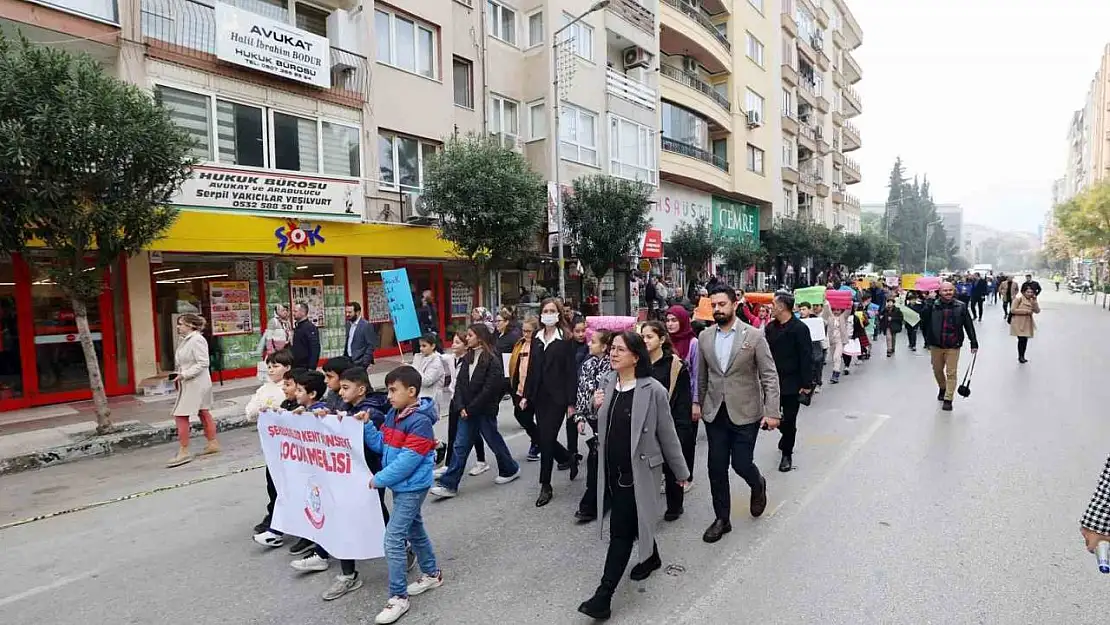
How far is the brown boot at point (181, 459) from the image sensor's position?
24.5 feet

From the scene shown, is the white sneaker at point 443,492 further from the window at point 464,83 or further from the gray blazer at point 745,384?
the window at point 464,83

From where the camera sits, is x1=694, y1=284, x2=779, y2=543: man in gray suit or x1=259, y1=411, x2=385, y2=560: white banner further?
x1=694, y1=284, x2=779, y2=543: man in gray suit

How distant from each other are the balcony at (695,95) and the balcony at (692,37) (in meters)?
1.00

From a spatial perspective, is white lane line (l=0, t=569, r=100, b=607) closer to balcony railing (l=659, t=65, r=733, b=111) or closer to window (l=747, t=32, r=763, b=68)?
balcony railing (l=659, t=65, r=733, b=111)

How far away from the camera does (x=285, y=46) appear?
13492 mm

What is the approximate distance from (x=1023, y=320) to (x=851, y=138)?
1893 inches

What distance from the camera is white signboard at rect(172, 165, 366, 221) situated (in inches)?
466

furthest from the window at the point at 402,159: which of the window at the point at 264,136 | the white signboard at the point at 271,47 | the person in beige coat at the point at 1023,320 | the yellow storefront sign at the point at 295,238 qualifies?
the person in beige coat at the point at 1023,320

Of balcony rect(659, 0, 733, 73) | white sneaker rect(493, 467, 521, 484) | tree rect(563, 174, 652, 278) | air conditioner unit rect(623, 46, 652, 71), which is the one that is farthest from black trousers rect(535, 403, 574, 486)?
balcony rect(659, 0, 733, 73)

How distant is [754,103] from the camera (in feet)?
111

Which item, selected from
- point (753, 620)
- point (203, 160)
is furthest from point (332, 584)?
point (203, 160)

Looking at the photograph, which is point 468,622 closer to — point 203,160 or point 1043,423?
point 1043,423

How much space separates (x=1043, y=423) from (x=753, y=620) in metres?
6.72

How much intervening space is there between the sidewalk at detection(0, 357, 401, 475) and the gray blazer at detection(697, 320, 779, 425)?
7540 mm
